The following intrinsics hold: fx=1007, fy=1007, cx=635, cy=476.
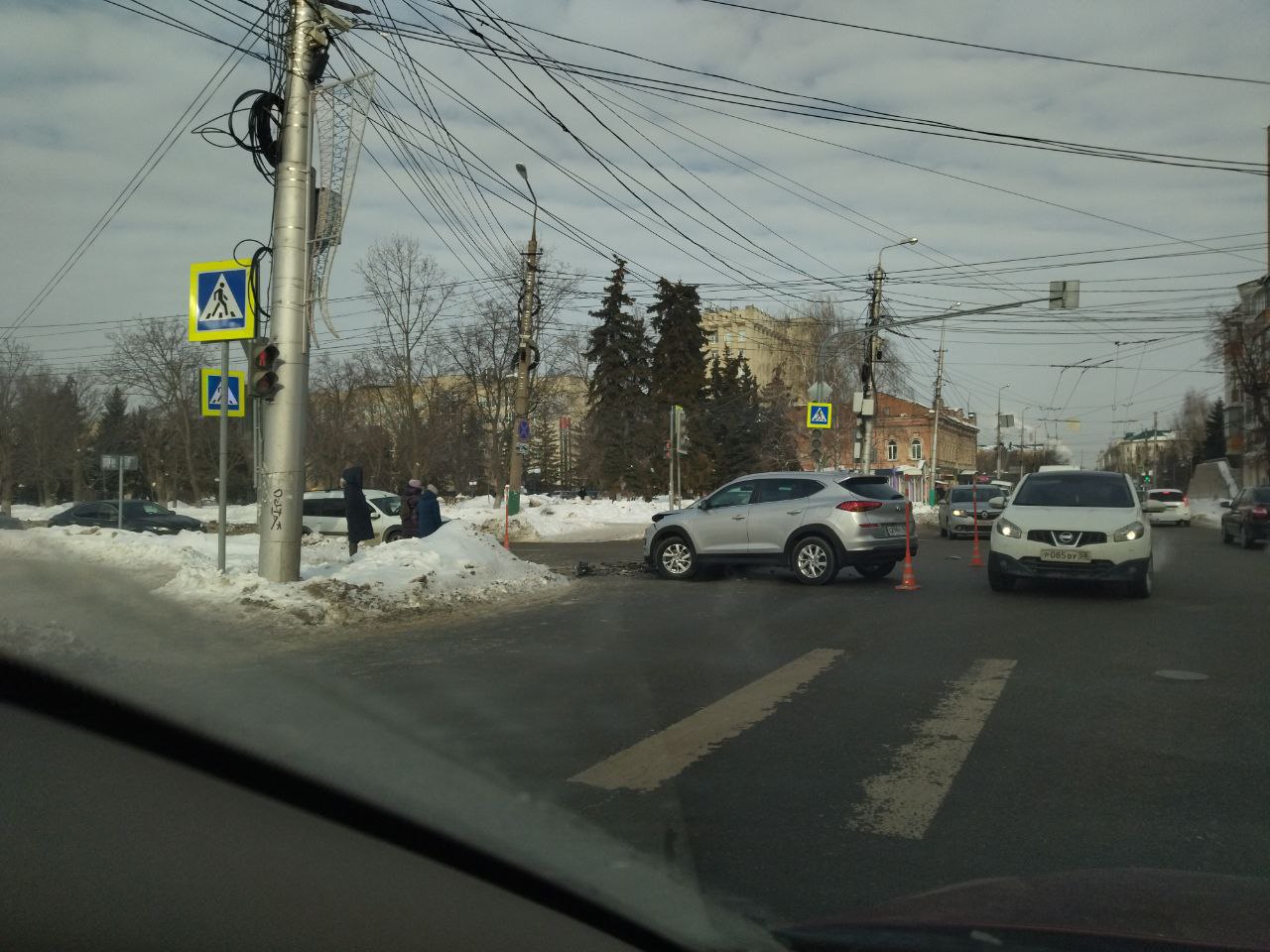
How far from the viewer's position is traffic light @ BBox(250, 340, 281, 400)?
10617 millimetres

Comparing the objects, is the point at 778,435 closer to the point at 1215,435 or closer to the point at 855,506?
the point at 1215,435

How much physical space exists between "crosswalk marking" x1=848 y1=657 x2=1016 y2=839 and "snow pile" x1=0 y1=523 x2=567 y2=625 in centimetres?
634

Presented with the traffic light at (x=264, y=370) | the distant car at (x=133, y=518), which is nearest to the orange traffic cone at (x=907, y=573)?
the traffic light at (x=264, y=370)

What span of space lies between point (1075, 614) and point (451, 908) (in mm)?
9975

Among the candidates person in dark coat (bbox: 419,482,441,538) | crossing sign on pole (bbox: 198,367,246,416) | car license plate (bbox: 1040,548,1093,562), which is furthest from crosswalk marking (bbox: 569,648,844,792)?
person in dark coat (bbox: 419,482,441,538)

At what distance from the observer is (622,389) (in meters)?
60.2

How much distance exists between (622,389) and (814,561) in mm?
46010

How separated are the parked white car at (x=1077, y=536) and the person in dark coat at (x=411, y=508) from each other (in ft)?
33.7

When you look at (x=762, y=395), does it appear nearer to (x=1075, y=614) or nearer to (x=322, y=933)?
(x=1075, y=614)

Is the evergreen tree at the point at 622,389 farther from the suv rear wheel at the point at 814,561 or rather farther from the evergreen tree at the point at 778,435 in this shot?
the suv rear wheel at the point at 814,561

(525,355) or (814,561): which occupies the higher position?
(525,355)

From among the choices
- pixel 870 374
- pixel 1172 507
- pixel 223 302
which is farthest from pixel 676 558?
pixel 1172 507

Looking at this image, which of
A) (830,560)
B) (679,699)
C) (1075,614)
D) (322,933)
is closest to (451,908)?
(322,933)

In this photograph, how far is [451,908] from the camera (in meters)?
3.21
